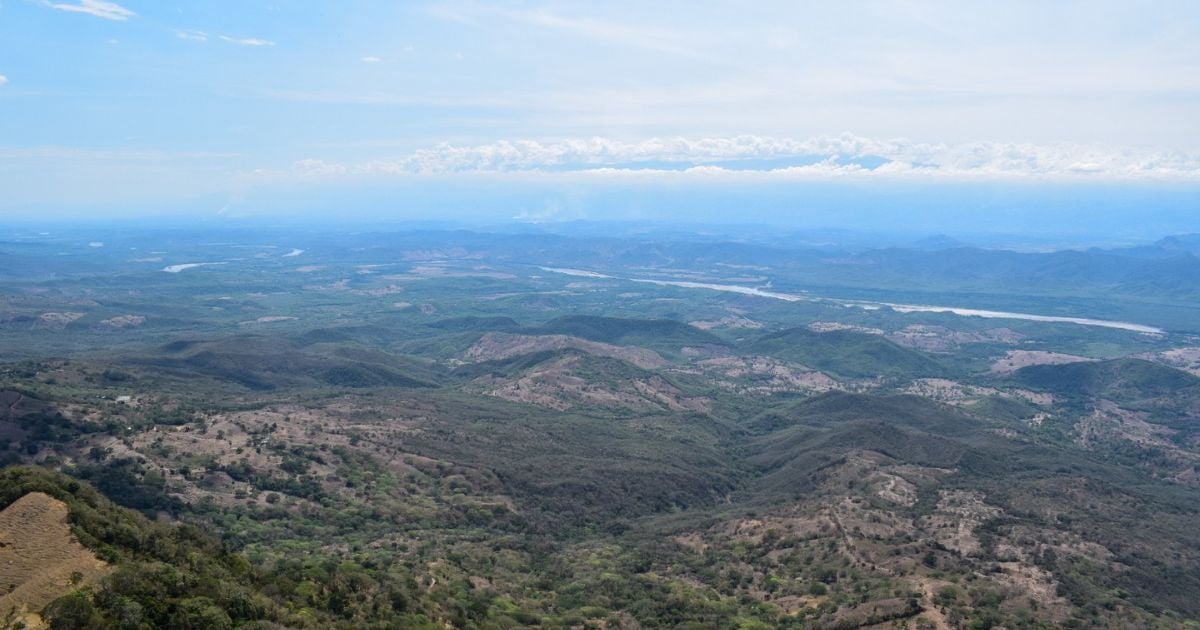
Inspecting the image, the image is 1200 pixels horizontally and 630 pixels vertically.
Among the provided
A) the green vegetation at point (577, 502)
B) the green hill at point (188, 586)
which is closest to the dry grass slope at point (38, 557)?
the green hill at point (188, 586)

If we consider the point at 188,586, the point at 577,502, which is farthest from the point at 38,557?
the point at 577,502

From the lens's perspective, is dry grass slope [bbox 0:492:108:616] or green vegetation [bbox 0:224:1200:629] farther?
green vegetation [bbox 0:224:1200:629]

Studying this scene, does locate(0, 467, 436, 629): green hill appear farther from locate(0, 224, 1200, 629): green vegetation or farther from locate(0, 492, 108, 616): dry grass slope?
locate(0, 492, 108, 616): dry grass slope

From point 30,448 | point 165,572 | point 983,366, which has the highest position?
point 165,572

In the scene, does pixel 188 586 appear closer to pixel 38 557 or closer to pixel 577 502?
pixel 38 557

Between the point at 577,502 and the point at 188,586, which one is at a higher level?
the point at 188,586

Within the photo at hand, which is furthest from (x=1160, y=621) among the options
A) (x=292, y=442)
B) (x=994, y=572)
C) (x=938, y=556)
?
(x=292, y=442)

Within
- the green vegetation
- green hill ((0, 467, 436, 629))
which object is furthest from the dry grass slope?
the green vegetation

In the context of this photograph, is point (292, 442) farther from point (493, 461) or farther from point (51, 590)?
point (51, 590)

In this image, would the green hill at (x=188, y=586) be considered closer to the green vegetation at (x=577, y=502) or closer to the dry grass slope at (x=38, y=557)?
the green vegetation at (x=577, y=502)

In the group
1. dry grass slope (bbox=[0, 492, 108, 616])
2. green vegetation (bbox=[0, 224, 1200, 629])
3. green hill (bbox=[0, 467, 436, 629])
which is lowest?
green vegetation (bbox=[0, 224, 1200, 629])

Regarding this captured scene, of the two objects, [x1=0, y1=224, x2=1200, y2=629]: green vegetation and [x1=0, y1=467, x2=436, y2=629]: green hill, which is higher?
[x1=0, y1=467, x2=436, y2=629]: green hill
